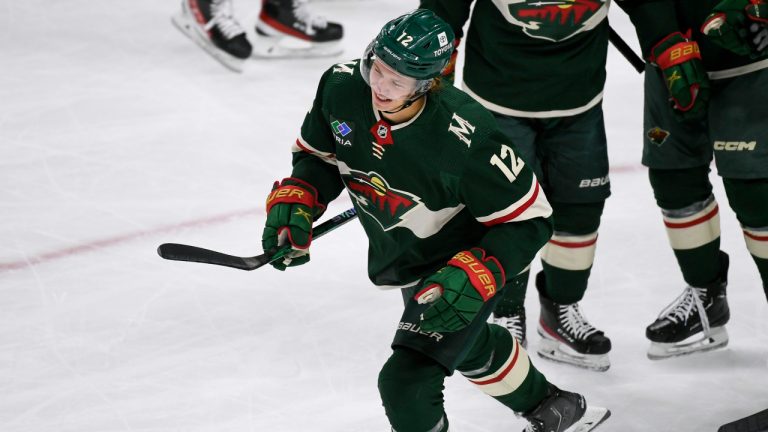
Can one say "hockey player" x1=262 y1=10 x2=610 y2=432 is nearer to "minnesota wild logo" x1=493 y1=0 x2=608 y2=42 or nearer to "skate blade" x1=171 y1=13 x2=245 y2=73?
"minnesota wild logo" x1=493 y1=0 x2=608 y2=42

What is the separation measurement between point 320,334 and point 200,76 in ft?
6.51

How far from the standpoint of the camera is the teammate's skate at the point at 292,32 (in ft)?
15.8

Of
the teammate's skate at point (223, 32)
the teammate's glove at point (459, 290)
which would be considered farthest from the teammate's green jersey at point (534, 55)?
the teammate's skate at point (223, 32)

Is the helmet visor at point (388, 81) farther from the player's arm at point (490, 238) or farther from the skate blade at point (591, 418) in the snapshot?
the skate blade at point (591, 418)

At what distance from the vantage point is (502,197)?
1.95 m

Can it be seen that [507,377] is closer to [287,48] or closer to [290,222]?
[290,222]

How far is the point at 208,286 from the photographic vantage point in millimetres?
3119

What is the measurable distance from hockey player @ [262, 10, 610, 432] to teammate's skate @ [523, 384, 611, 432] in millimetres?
126

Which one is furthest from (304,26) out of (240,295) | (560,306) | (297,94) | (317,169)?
(317,169)

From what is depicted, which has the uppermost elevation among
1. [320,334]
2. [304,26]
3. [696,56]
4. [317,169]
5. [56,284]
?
[317,169]

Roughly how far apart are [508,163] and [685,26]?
2.98 ft

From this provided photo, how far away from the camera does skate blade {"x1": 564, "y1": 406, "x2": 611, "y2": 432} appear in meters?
2.43

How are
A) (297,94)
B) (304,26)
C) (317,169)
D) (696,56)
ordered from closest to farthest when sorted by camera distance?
(317,169)
(696,56)
(297,94)
(304,26)

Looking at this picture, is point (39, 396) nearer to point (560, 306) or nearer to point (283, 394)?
point (283, 394)
